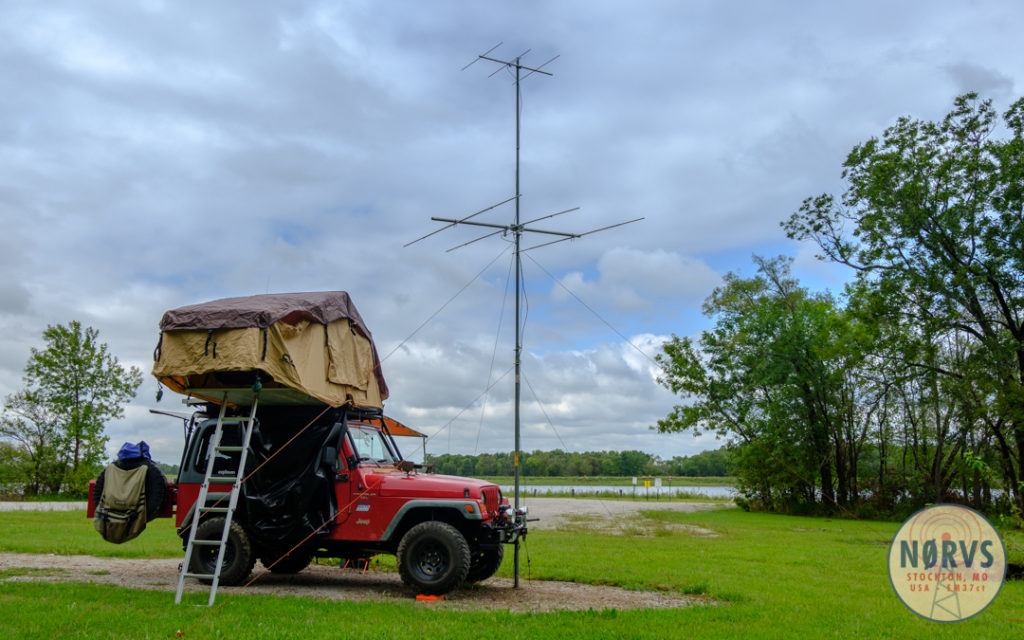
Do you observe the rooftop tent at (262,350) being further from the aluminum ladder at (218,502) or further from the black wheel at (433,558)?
the black wheel at (433,558)

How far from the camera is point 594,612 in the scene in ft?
27.7

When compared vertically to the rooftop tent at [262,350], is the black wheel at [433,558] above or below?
below

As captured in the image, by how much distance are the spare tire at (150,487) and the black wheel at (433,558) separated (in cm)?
359

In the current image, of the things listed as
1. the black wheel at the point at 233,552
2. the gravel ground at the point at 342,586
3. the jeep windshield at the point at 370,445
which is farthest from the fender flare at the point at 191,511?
the jeep windshield at the point at 370,445

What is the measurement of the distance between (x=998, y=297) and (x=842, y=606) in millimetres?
21016

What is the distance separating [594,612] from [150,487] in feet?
20.5

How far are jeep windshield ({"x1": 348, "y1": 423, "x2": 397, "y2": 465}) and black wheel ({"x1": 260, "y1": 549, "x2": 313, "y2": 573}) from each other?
1.50m

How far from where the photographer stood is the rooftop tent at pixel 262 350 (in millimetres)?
9055

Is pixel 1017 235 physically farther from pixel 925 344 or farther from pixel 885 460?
pixel 885 460

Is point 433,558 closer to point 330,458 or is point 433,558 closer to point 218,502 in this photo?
point 330,458

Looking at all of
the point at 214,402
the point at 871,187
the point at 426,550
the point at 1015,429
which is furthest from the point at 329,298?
the point at 1015,429

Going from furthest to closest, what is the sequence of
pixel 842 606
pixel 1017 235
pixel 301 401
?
1. pixel 1017 235
2. pixel 301 401
3. pixel 842 606

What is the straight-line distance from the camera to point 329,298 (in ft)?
34.2

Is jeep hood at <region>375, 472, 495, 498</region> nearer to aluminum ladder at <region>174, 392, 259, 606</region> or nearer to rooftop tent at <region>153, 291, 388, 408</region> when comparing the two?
rooftop tent at <region>153, 291, 388, 408</region>
